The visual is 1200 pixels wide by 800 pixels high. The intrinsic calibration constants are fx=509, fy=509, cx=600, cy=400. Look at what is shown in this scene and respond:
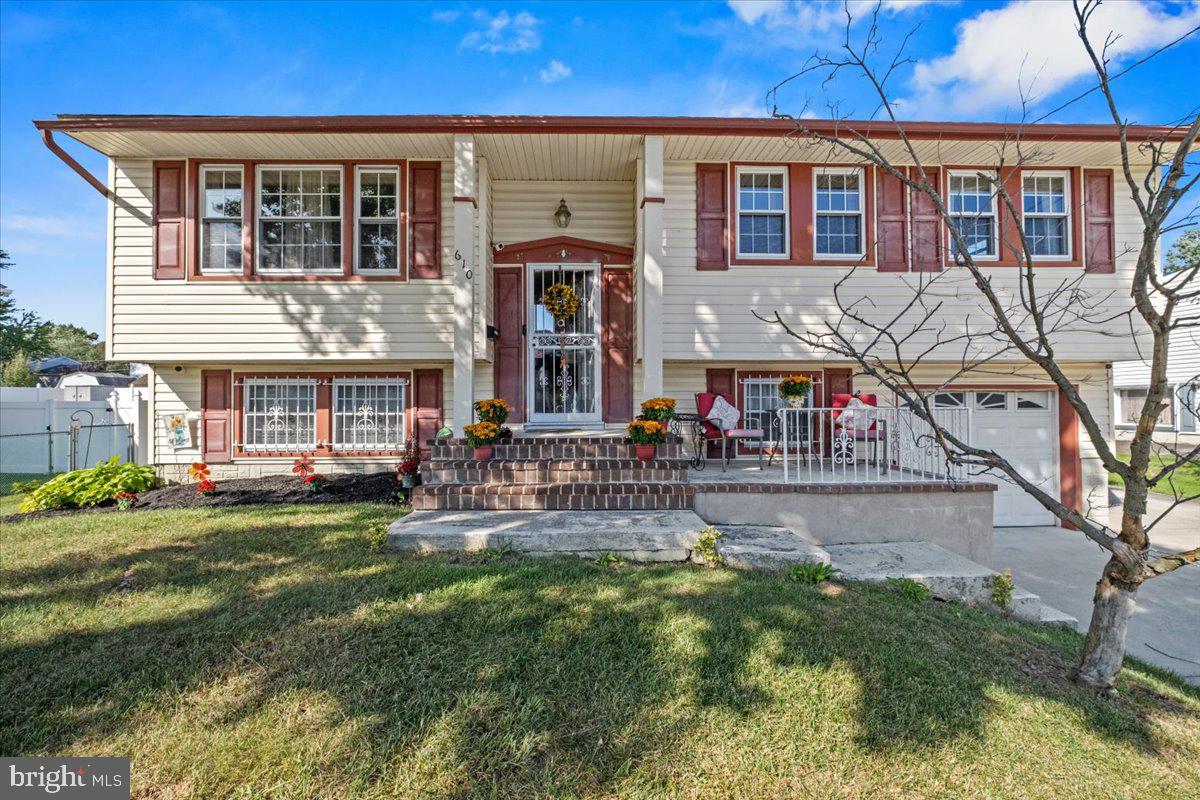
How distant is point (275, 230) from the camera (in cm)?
725

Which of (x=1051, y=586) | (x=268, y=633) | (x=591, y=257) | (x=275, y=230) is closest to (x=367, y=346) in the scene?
(x=275, y=230)

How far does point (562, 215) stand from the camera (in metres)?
7.66

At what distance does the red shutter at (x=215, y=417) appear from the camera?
756cm

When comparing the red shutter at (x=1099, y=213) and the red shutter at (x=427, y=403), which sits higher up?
the red shutter at (x=1099, y=213)

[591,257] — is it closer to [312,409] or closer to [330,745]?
[312,409]

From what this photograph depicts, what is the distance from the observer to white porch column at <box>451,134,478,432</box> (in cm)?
647

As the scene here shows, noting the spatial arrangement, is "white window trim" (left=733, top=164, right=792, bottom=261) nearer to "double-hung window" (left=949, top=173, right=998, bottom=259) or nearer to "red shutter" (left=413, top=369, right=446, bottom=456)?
"double-hung window" (left=949, top=173, right=998, bottom=259)

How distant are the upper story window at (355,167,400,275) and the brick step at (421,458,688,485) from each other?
352cm

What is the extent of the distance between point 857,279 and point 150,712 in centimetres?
818

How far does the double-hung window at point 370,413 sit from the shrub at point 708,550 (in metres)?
5.15

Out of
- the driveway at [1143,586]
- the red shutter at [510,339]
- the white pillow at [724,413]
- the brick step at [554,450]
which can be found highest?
the red shutter at [510,339]

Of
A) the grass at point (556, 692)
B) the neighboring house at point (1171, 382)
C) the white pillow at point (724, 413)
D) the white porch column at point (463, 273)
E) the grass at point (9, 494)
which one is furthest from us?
the neighboring house at point (1171, 382)

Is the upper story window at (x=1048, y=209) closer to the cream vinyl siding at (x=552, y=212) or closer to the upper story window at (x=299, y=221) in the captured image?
the cream vinyl siding at (x=552, y=212)

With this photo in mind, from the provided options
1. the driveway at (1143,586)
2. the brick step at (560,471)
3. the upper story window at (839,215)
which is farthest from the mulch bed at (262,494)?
the driveway at (1143,586)
